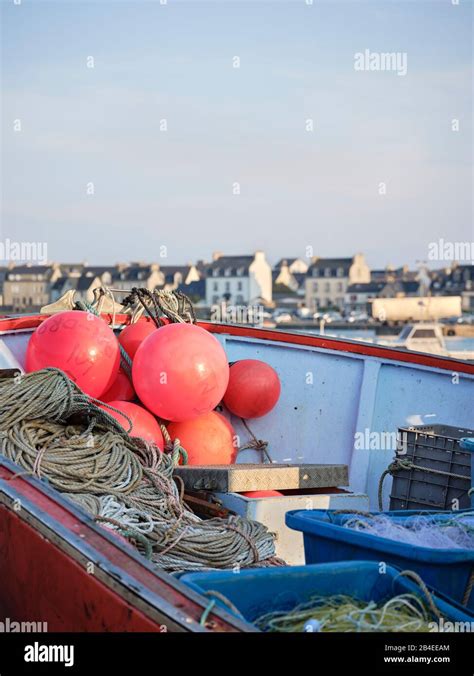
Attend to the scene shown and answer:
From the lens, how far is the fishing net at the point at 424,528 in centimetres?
454

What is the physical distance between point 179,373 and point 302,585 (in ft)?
9.92

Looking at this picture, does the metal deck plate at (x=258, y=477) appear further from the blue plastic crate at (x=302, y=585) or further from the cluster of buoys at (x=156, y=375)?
the blue plastic crate at (x=302, y=585)

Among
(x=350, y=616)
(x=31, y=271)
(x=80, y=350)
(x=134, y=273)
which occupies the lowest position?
(x=350, y=616)

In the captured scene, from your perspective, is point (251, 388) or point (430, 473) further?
point (251, 388)

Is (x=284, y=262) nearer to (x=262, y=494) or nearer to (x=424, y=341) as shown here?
(x=424, y=341)

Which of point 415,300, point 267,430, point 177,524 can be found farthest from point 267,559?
point 415,300

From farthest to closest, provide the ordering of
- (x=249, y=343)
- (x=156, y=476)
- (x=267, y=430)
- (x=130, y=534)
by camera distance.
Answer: (x=249, y=343) → (x=267, y=430) → (x=156, y=476) → (x=130, y=534)

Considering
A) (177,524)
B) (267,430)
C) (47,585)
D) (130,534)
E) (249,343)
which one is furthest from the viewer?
(249,343)

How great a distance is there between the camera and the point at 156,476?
18.8ft

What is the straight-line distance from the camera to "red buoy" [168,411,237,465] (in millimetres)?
7148

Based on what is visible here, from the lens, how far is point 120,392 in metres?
7.47

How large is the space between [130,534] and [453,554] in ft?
5.28

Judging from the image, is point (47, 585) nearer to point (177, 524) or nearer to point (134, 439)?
point (177, 524)

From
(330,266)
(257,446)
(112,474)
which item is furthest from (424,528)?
(330,266)
